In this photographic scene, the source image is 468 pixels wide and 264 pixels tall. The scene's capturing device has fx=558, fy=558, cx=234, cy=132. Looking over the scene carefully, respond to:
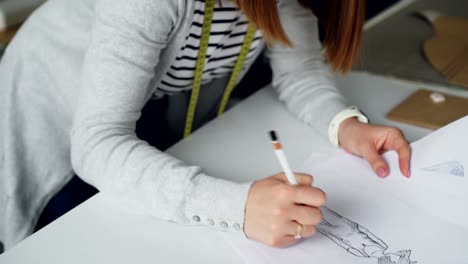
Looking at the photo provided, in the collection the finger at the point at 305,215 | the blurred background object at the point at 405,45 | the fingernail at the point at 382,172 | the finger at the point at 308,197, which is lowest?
the blurred background object at the point at 405,45

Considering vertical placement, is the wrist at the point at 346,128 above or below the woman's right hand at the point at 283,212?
below

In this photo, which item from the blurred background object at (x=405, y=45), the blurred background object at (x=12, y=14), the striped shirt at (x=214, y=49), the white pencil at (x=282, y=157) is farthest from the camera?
the blurred background object at (x=12, y=14)

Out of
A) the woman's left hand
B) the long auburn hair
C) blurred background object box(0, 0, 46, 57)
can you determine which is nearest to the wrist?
the woman's left hand

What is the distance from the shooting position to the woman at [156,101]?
0.63m

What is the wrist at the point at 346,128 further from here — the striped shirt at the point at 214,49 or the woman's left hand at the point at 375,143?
the striped shirt at the point at 214,49

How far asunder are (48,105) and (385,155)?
1.63 feet

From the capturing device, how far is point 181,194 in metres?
0.64

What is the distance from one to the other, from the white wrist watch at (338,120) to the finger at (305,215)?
0.76ft

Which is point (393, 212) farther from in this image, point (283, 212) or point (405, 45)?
point (405, 45)

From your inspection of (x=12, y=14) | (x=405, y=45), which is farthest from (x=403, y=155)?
(x=12, y=14)

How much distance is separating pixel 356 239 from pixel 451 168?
0.56 ft

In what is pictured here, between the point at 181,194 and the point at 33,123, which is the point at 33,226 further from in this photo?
the point at 181,194

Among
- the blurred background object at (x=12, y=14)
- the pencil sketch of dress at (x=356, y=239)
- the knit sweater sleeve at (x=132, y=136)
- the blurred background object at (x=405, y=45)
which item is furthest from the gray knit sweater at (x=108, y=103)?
the blurred background object at (x=12, y=14)

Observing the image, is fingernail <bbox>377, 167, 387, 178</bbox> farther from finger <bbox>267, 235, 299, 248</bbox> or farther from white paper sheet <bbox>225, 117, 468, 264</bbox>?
finger <bbox>267, 235, 299, 248</bbox>
